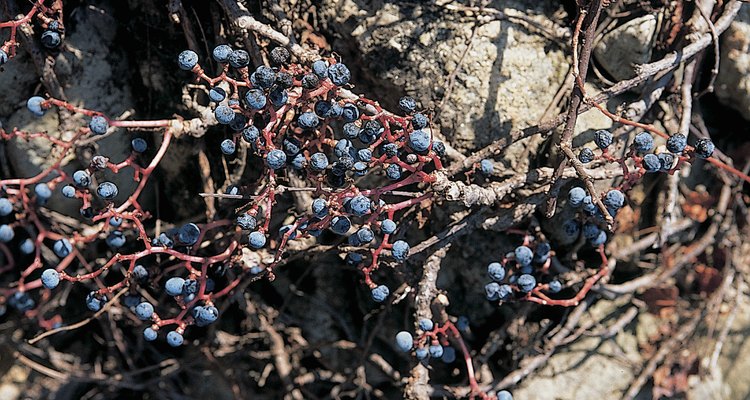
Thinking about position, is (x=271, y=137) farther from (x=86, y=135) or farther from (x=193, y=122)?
(x=86, y=135)

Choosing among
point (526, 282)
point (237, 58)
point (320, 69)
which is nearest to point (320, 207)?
point (320, 69)

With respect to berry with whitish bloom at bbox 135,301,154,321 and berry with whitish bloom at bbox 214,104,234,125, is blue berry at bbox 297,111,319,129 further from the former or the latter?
berry with whitish bloom at bbox 135,301,154,321

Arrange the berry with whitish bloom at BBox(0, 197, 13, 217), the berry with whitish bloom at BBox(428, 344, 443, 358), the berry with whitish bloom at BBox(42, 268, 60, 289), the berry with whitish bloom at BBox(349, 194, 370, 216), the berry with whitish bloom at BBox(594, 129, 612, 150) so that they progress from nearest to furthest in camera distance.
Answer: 1. the berry with whitish bloom at BBox(349, 194, 370, 216)
2. the berry with whitish bloom at BBox(594, 129, 612, 150)
3. the berry with whitish bloom at BBox(42, 268, 60, 289)
4. the berry with whitish bloom at BBox(428, 344, 443, 358)
5. the berry with whitish bloom at BBox(0, 197, 13, 217)

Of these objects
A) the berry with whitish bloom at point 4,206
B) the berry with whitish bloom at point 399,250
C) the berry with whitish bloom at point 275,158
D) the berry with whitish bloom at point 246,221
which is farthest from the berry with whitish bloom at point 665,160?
the berry with whitish bloom at point 4,206

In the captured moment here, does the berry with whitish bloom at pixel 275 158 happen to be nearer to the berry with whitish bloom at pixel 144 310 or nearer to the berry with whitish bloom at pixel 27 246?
the berry with whitish bloom at pixel 144 310

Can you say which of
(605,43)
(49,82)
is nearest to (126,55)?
(49,82)

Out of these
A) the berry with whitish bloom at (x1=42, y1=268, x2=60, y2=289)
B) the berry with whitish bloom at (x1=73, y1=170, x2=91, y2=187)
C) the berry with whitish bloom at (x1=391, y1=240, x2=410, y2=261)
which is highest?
the berry with whitish bloom at (x1=391, y1=240, x2=410, y2=261)

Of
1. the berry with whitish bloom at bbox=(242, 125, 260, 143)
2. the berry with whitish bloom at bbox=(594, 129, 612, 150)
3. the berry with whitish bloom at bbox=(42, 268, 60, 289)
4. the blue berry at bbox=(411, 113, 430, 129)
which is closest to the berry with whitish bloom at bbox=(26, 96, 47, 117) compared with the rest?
the berry with whitish bloom at bbox=(42, 268, 60, 289)
